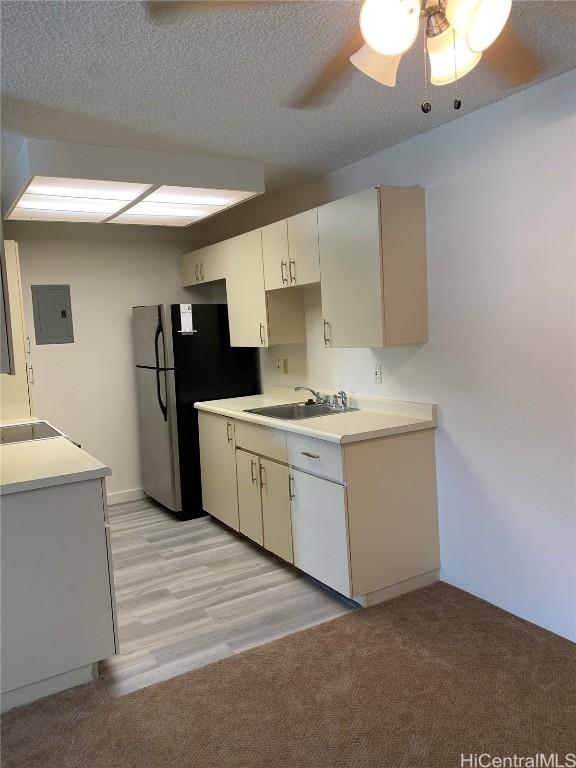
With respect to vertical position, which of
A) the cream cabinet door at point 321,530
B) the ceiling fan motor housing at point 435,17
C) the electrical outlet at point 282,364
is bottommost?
the cream cabinet door at point 321,530

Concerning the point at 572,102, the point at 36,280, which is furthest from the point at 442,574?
the point at 36,280

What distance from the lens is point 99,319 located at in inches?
192

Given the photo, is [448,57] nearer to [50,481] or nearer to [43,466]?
[50,481]

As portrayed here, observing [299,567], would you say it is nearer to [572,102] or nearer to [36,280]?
[572,102]

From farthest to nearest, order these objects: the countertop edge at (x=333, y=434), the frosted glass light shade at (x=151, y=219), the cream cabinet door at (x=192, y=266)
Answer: the cream cabinet door at (x=192, y=266) → the frosted glass light shade at (x=151, y=219) → the countertop edge at (x=333, y=434)

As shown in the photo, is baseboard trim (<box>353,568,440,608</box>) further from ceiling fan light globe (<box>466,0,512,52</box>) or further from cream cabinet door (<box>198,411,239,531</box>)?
ceiling fan light globe (<box>466,0,512,52</box>)

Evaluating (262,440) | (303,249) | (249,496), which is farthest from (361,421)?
(303,249)

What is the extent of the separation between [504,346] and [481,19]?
1543 mm

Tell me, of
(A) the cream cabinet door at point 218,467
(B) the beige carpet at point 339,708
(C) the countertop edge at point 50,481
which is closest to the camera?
(B) the beige carpet at point 339,708

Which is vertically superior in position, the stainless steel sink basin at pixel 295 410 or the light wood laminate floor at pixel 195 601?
the stainless steel sink basin at pixel 295 410

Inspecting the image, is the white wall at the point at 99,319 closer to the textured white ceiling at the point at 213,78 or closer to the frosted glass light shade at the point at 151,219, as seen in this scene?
the frosted glass light shade at the point at 151,219

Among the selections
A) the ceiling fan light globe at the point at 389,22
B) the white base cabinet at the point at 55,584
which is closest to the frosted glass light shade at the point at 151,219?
the white base cabinet at the point at 55,584

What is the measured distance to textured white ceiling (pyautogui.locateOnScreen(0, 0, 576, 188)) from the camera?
184 cm

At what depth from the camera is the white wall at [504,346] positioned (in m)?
2.53
